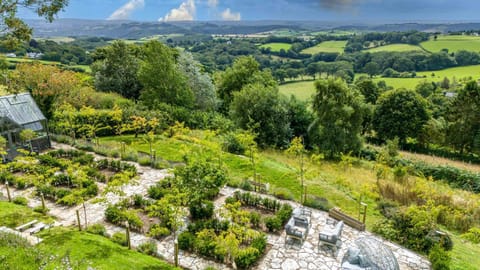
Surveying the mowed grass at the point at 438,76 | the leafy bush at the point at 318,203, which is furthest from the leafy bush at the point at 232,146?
the mowed grass at the point at 438,76

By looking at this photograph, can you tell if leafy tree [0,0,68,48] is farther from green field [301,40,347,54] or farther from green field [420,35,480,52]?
green field [420,35,480,52]

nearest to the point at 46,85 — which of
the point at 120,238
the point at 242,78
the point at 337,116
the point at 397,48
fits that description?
the point at 120,238

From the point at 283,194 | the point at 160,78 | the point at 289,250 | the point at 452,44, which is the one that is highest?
the point at 452,44

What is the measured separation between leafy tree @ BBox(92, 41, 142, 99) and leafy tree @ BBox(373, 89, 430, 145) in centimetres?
2646

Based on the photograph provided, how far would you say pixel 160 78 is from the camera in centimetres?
2812

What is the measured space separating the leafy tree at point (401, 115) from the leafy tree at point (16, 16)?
3162cm

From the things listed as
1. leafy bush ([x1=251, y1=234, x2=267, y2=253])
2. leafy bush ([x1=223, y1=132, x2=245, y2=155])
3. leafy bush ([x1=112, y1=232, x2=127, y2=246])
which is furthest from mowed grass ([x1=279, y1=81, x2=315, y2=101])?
leafy bush ([x1=112, y1=232, x2=127, y2=246])

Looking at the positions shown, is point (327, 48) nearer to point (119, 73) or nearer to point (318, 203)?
point (119, 73)

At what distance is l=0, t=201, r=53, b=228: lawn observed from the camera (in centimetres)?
1163

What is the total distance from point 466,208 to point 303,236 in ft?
25.4

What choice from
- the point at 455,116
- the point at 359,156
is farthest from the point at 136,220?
the point at 455,116

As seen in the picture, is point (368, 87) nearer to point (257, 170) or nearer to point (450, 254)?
point (257, 170)

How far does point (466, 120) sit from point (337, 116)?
53.4 ft

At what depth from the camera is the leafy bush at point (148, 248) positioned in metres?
10.4
